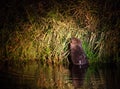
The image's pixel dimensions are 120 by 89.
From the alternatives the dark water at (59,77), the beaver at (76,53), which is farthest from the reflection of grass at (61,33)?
the dark water at (59,77)

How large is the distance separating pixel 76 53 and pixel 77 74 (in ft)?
4.41

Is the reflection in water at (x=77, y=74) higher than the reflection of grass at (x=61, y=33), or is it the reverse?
the reflection of grass at (x=61, y=33)

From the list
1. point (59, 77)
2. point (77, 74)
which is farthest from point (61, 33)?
point (59, 77)

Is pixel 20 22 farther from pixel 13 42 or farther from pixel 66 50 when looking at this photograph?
pixel 66 50

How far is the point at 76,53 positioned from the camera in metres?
9.88

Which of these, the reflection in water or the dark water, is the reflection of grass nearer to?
the dark water

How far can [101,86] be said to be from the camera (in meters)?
7.30

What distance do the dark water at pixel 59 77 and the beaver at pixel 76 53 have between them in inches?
10.0

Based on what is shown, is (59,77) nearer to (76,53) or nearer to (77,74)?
(77,74)

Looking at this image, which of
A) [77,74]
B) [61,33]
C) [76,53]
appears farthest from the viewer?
[61,33]

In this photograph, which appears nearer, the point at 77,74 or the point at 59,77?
the point at 59,77

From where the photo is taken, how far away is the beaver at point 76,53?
977 cm

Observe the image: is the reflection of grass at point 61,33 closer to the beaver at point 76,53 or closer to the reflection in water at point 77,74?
the beaver at point 76,53

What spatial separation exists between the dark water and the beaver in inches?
10.0
